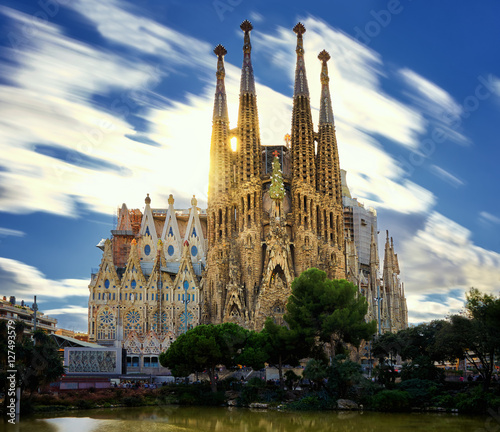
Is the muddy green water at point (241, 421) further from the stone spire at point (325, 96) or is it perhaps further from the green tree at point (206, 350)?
the stone spire at point (325, 96)

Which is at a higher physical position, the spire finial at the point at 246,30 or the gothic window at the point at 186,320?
the spire finial at the point at 246,30

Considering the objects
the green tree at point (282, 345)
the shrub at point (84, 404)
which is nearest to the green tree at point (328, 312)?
the green tree at point (282, 345)

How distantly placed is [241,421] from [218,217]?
39.0 metres

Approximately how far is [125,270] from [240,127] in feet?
69.8

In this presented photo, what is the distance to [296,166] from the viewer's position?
246 feet

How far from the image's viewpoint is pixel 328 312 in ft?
167

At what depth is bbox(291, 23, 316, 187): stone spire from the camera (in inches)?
2943

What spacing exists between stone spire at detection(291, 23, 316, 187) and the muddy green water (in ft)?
120

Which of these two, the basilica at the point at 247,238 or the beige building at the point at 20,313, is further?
the beige building at the point at 20,313

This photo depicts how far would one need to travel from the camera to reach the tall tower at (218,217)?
72875 mm

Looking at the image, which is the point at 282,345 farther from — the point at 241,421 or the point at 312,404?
the point at 241,421

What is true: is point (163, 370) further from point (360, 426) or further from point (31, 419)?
point (360, 426)

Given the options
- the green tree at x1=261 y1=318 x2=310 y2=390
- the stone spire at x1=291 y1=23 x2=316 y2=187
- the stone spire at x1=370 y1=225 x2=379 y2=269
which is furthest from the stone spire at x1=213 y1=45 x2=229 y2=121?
the green tree at x1=261 y1=318 x2=310 y2=390

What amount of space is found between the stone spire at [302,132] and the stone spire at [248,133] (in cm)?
424
